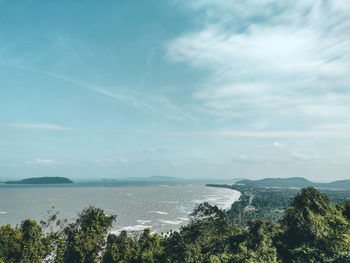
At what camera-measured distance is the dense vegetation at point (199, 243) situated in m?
22.7

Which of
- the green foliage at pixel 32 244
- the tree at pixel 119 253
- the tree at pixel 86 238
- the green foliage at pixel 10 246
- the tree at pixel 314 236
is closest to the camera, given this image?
the tree at pixel 314 236

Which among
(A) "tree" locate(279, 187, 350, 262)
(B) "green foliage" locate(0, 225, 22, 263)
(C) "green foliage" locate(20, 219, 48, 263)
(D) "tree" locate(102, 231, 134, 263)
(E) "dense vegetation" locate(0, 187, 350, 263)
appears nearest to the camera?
(A) "tree" locate(279, 187, 350, 262)

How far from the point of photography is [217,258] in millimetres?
21703

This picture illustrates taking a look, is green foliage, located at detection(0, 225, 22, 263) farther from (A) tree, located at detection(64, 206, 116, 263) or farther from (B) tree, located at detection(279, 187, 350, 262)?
(B) tree, located at detection(279, 187, 350, 262)

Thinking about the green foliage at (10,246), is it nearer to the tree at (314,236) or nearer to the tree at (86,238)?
the tree at (86,238)

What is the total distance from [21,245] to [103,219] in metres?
9.49

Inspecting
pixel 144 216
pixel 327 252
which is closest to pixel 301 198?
pixel 327 252

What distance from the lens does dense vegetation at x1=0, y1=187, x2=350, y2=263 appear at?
22656 millimetres

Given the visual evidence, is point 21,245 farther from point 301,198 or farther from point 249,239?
point 301,198

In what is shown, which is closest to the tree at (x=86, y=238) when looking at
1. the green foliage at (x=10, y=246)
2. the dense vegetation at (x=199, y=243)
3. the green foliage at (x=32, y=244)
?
the dense vegetation at (x=199, y=243)

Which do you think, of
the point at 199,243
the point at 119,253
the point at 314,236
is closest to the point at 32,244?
the point at 119,253

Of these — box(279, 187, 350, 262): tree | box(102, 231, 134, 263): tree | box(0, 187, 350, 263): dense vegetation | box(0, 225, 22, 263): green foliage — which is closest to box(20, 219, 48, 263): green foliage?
Answer: box(0, 187, 350, 263): dense vegetation

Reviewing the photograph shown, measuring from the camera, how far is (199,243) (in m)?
31.3

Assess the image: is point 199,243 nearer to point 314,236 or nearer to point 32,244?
point 314,236
